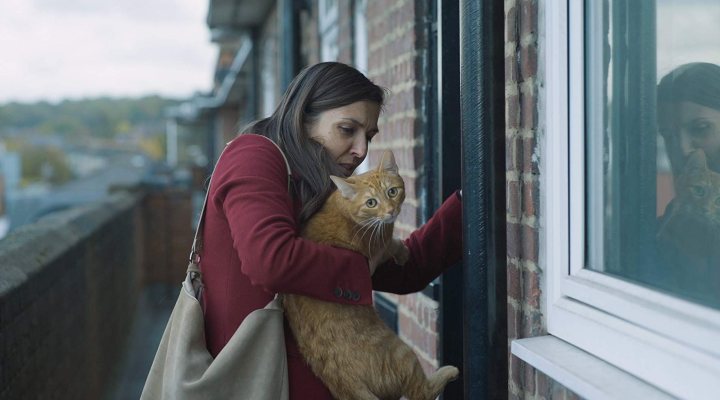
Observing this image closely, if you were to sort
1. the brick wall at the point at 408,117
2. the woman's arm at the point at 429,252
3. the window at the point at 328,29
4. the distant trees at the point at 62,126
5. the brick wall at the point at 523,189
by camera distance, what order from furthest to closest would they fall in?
1. the distant trees at the point at 62,126
2. the window at the point at 328,29
3. the brick wall at the point at 408,117
4. the woman's arm at the point at 429,252
5. the brick wall at the point at 523,189

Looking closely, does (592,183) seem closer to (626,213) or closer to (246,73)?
(626,213)

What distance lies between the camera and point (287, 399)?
2027 mm

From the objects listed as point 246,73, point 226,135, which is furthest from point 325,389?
point 226,135

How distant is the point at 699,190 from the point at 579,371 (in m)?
0.51

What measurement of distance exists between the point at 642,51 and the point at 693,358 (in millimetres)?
753

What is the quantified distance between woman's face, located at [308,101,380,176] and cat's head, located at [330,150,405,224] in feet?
0.43

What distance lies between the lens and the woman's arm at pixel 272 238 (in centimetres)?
179

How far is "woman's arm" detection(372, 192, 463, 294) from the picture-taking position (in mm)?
2459

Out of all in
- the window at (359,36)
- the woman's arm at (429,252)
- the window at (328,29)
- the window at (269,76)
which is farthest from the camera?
the window at (269,76)

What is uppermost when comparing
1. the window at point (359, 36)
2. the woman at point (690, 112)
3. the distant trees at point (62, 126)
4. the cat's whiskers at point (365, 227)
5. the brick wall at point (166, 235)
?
the distant trees at point (62, 126)

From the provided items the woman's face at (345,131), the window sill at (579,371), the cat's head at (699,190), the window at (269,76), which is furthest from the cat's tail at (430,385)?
the window at (269,76)

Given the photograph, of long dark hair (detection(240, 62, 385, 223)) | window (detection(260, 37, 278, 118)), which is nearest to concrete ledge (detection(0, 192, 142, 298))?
long dark hair (detection(240, 62, 385, 223))

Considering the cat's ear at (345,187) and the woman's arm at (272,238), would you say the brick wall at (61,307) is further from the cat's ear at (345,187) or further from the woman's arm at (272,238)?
the cat's ear at (345,187)

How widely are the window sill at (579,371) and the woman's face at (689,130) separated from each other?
50cm
